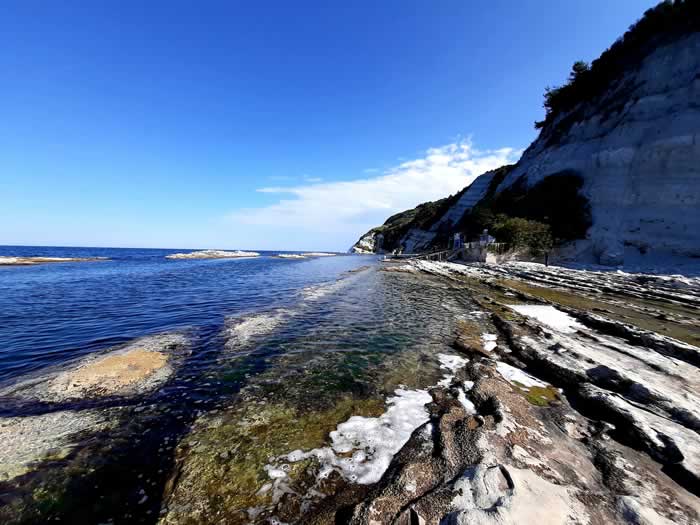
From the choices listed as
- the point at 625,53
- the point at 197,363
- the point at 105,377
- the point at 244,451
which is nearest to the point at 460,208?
the point at 625,53

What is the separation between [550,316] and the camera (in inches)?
508

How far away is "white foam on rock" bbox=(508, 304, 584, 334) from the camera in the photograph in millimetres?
11173

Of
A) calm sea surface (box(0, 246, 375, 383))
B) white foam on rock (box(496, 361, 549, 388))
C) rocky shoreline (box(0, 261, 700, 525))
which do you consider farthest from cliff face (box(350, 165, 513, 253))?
rocky shoreline (box(0, 261, 700, 525))

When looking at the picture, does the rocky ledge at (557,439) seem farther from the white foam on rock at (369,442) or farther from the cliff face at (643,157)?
the cliff face at (643,157)

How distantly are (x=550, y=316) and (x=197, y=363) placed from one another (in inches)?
572

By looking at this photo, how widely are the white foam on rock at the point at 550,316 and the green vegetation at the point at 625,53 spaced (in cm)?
3993

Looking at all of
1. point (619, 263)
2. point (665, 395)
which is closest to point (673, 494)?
point (665, 395)

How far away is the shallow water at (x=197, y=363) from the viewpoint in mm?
4316

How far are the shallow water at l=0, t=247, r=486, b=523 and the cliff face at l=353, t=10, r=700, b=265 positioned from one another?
23832mm

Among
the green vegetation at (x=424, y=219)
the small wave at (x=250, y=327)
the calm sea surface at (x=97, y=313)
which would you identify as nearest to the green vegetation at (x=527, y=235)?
the calm sea surface at (x=97, y=313)

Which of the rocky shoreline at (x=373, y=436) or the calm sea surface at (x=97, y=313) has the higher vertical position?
the calm sea surface at (x=97, y=313)

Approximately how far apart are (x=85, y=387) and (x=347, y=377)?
21.6 feet

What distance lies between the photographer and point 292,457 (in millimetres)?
4648

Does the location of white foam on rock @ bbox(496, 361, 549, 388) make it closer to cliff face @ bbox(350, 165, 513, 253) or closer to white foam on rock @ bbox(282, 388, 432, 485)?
white foam on rock @ bbox(282, 388, 432, 485)
